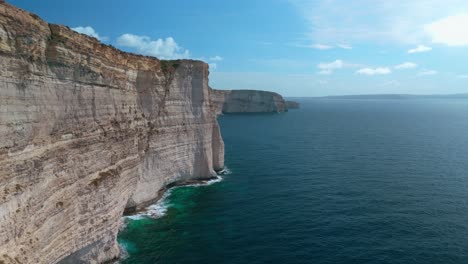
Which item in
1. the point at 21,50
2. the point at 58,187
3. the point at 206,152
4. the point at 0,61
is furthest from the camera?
the point at 206,152

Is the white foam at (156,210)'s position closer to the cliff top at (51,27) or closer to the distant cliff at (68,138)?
the distant cliff at (68,138)

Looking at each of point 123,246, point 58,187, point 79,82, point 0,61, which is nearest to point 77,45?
point 79,82

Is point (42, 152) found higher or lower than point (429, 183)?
higher

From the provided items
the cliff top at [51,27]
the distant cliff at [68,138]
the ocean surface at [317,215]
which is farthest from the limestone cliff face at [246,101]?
the cliff top at [51,27]

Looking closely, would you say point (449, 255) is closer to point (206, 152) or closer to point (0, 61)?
point (206, 152)

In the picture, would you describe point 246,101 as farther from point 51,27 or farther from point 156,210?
point 51,27
